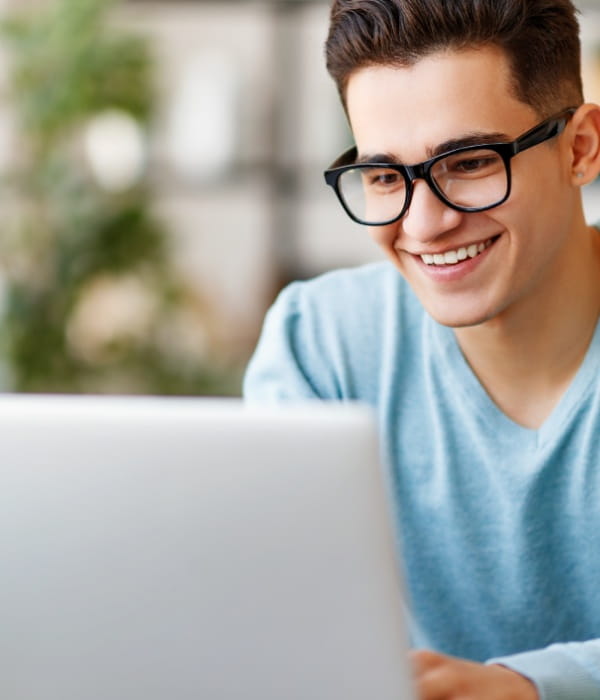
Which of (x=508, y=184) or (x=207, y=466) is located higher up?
(x=508, y=184)

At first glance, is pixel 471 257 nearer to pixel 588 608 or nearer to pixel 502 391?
pixel 502 391

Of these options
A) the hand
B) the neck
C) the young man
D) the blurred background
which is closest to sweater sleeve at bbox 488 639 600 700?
the hand

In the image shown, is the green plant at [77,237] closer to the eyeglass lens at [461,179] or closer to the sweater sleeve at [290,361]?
the sweater sleeve at [290,361]

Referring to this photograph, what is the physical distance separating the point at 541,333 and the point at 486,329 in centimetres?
6

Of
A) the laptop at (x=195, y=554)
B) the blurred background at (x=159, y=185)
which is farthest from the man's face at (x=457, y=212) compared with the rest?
the blurred background at (x=159, y=185)

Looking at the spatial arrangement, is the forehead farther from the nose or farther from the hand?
the hand

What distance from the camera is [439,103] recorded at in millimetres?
1118

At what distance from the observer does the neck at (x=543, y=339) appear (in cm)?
127

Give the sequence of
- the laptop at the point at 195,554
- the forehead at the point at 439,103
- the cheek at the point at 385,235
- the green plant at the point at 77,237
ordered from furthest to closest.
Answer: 1. the green plant at the point at 77,237
2. the cheek at the point at 385,235
3. the forehead at the point at 439,103
4. the laptop at the point at 195,554

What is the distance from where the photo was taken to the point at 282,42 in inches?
147

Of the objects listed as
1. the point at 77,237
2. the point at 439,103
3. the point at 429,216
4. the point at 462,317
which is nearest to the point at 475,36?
the point at 439,103

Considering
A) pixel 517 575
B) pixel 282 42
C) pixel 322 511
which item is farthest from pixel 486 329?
pixel 282 42

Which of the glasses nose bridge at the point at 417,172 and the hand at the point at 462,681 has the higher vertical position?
the glasses nose bridge at the point at 417,172

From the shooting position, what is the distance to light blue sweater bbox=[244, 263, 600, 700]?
1234mm
